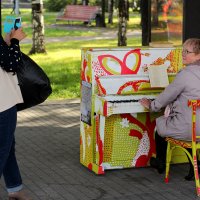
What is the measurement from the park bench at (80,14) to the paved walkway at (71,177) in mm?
21585

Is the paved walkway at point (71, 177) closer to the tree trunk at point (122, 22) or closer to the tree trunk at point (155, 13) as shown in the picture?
the tree trunk at point (155, 13)

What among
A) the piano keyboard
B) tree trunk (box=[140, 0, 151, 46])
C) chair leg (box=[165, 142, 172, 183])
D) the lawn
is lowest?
the lawn

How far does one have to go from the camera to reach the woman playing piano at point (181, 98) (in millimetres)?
6012

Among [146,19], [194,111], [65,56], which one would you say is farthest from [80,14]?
[194,111]

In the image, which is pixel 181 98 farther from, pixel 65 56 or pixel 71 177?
pixel 65 56

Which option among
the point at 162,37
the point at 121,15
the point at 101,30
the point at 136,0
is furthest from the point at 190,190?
the point at 136,0

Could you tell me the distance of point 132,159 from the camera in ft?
22.3

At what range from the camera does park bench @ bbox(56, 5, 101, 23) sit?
29875 mm

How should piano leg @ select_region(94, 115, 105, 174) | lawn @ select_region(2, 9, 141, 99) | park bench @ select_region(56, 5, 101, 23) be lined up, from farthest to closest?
park bench @ select_region(56, 5, 101, 23) < lawn @ select_region(2, 9, 141, 99) < piano leg @ select_region(94, 115, 105, 174)

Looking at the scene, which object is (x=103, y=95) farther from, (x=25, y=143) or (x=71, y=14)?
(x=71, y=14)

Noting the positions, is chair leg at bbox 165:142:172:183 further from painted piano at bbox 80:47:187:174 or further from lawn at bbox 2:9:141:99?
lawn at bbox 2:9:141:99

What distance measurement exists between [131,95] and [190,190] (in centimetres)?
112

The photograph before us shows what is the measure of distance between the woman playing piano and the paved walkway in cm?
54

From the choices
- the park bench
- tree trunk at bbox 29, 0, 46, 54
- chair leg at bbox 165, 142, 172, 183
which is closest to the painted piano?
chair leg at bbox 165, 142, 172, 183
